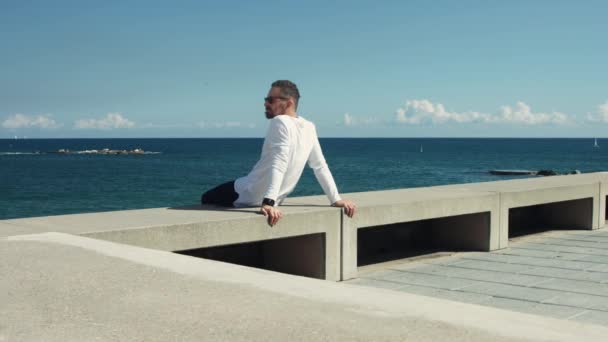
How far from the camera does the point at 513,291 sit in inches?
230

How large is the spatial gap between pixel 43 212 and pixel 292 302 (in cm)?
4079

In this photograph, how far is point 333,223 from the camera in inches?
244

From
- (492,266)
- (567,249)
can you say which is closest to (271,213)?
(492,266)

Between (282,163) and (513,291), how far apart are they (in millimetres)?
2192

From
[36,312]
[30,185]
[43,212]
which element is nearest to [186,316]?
[36,312]

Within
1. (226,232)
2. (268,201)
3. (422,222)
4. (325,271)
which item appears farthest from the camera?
(422,222)

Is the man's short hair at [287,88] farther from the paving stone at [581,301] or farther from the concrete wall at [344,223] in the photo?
the paving stone at [581,301]

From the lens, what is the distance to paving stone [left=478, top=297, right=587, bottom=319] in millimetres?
5039

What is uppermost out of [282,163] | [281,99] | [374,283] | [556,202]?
[281,99]

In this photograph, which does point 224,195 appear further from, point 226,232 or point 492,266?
point 492,266

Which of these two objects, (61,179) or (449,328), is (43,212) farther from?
(449,328)

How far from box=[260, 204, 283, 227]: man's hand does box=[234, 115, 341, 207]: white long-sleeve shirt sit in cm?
12

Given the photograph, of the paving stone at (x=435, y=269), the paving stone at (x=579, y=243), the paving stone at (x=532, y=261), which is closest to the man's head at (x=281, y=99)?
the paving stone at (x=435, y=269)

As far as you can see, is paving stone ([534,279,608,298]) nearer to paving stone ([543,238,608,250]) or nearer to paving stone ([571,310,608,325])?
paving stone ([571,310,608,325])
